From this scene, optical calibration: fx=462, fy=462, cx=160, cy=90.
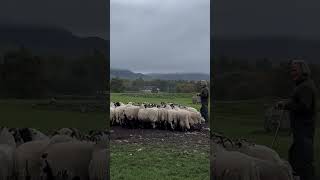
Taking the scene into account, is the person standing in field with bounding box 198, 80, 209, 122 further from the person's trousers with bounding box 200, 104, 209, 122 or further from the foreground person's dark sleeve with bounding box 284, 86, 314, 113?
the foreground person's dark sleeve with bounding box 284, 86, 314, 113

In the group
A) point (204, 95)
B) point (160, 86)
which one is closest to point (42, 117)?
point (204, 95)

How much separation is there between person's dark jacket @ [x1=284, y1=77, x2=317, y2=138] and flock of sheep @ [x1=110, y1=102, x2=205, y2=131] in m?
6.58

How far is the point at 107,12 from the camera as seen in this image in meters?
3.82

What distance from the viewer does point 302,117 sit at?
147 inches

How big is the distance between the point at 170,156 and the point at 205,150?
66 centimetres

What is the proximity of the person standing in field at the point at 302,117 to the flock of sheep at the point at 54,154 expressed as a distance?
1.55 m

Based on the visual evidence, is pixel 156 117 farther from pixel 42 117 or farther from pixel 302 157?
pixel 302 157

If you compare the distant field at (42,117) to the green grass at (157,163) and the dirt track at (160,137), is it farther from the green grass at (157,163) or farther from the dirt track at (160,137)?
the dirt track at (160,137)

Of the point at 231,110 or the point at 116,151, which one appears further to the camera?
the point at 116,151

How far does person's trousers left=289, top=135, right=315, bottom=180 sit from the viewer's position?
373cm

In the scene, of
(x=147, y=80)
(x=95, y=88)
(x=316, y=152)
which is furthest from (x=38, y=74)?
(x=147, y=80)

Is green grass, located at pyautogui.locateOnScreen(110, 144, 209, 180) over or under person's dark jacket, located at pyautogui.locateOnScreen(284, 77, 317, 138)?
under

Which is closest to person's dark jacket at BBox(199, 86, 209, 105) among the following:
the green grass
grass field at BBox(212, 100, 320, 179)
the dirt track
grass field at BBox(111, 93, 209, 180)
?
the dirt track

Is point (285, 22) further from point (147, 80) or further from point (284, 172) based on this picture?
point (147, 80)
